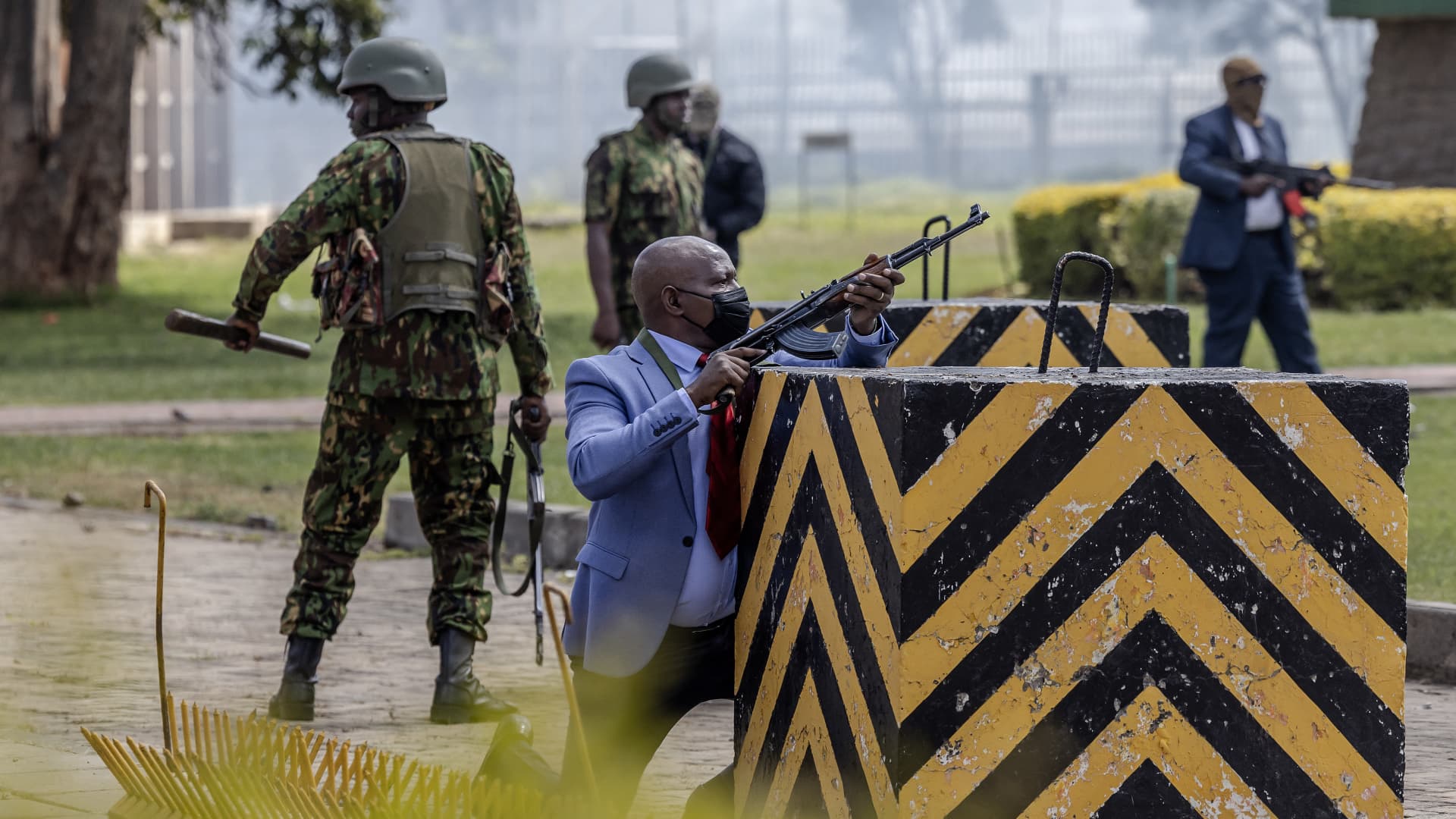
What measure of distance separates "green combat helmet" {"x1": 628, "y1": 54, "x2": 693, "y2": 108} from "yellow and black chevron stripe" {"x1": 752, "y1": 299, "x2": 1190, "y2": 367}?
2815 mm

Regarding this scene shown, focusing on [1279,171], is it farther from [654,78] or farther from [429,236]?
[429,236]

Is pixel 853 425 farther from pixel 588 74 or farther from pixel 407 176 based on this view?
pixel 588 74

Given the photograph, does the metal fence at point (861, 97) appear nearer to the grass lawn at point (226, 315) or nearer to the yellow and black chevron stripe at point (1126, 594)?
the grass lawn at point (226, 315)

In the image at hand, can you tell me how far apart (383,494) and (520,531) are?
2815mm

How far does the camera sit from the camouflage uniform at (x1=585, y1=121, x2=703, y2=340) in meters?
8.75

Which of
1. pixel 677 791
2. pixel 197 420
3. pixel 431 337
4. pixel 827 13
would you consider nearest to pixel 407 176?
pixel 431 337

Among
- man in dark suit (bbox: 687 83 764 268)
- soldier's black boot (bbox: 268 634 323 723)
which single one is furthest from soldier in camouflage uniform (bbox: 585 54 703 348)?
soldier's black boot (bbox: 268 634 323 723)

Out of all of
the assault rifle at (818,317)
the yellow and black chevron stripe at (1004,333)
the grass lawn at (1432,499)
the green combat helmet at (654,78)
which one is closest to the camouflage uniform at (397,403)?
the yellow and black chevron stripe at (1004,333)

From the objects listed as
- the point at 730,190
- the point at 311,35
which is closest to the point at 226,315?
the point at 311,35

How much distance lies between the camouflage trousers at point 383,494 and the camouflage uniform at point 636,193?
2.75 m

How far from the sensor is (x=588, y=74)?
63344 mm

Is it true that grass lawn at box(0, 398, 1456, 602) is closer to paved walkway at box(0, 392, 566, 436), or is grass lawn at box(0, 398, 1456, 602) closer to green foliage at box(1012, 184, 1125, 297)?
paved walkway at box(0, 392, 566, 436)

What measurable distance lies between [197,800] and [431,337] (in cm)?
219

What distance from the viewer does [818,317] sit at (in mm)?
4270
